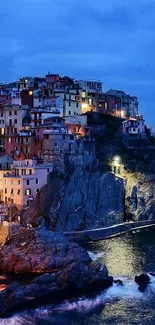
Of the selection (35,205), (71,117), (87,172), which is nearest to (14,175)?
(35,205)

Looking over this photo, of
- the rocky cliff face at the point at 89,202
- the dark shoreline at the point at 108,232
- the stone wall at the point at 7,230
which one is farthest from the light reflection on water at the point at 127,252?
the stone wall at the point at 7,230

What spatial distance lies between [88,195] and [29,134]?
11.2m

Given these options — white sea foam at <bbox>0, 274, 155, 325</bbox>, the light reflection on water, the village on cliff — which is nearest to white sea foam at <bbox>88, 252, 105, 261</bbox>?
the light reflection on water

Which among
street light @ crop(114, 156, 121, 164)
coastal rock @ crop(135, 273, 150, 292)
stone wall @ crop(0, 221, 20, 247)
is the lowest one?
coastal rock @ crop(135, 273, 150, 292)

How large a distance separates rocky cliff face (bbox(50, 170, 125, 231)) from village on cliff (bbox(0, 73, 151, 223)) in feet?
7.81

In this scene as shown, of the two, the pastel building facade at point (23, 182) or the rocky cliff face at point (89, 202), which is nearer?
the pastel building facade at point (23, 182)

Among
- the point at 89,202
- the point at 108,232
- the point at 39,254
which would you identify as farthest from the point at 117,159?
the point at 39,254

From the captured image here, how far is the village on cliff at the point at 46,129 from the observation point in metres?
62.8

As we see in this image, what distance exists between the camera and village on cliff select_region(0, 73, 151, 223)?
62781mm

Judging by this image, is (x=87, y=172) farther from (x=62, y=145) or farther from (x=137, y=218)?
(x=137, y=218)

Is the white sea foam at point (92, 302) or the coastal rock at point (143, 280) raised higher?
the coastal rock at point (143, 280)

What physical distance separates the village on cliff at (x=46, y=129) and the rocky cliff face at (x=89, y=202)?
2.38 meters

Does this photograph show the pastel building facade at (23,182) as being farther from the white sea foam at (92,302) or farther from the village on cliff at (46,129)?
the white sea foam at (92,302)

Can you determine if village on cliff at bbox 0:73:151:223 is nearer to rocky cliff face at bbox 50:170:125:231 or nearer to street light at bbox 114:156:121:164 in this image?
rocky cliff face at bbox 50:170:125:231
